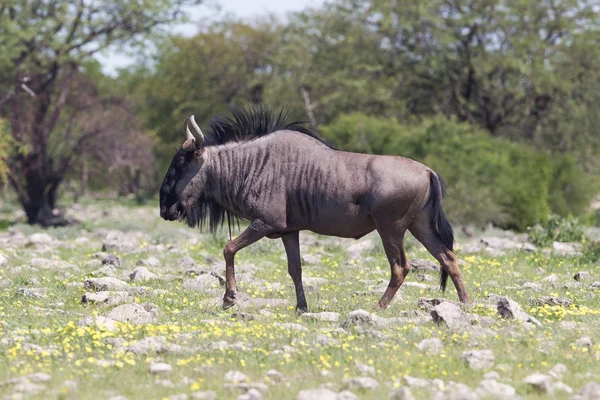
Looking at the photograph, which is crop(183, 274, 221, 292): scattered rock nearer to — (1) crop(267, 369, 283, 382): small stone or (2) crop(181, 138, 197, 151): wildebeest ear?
(2) crop(181, 138, 197, 151): wildebeest ear

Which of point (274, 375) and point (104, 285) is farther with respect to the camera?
point (104, 285)

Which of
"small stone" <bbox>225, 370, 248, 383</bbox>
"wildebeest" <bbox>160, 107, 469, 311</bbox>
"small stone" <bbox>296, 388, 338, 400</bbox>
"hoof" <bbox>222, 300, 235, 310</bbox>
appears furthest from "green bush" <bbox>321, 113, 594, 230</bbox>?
"small stone" <bbox>296, 388, 338, 400</bbox>

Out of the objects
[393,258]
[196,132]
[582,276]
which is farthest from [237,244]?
[582,276]

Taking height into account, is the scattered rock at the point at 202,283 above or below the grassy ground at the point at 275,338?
below

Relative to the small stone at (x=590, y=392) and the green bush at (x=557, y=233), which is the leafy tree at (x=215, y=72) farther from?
the small stone at (x=590, y=392)

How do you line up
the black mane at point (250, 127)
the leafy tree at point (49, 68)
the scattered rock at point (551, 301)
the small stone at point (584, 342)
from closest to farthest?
the small stone at point (584, 342) < the scattered rock at point (551, 301) < the black mane at point (250, 127) < the leafy tree at point (49, 68)

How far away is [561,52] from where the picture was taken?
133 ft

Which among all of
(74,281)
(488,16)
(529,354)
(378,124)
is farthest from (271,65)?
(529,354)

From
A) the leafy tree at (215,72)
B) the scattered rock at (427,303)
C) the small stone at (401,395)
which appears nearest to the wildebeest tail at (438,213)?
the scattered rock at (427,303)

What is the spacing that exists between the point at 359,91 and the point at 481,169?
40.1 ft

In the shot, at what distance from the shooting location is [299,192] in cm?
1044

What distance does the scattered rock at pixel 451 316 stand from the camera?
346 inches

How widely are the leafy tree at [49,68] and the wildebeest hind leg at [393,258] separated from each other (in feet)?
65.7

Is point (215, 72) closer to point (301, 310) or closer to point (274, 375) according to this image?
point (301, 310)
